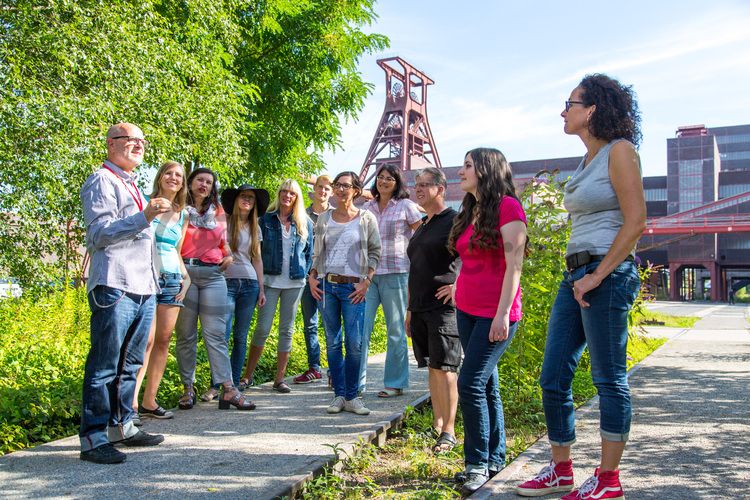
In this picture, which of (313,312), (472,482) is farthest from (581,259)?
(313,312)

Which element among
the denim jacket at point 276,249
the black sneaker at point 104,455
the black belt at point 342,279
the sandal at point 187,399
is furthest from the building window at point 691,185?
the black sneaker at point 104,455

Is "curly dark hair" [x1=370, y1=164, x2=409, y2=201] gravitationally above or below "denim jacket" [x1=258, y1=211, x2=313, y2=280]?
above

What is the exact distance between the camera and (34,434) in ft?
14.1

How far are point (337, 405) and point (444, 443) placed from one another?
1089 millimetres

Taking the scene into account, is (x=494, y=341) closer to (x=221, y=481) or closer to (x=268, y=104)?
(x=221, y=481)

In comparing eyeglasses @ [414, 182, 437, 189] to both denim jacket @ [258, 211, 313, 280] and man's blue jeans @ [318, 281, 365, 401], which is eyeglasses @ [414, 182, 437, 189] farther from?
denim jacket @ [258, 211, 313, 280]

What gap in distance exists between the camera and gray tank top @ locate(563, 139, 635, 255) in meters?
2.86

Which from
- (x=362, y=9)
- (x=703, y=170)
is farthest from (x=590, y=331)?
(x=703, y=170)

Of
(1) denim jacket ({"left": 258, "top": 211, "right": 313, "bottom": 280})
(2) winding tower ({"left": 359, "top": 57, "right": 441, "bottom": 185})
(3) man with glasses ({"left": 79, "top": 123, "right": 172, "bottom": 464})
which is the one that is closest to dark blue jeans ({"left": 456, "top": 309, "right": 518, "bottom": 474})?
(3) man with glasses ({"left": 79, "top": 123, "right": 172, "bottom": 464})

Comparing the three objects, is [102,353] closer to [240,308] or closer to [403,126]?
[240,308]

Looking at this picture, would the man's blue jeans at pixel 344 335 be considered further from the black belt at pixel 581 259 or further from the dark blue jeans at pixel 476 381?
the black belt at pixel 581 259

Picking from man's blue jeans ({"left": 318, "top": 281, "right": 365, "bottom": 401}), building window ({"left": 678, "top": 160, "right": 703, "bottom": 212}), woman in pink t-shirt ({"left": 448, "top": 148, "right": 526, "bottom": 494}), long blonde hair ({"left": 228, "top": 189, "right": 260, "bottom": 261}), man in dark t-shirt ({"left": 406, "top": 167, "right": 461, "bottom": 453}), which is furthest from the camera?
building window ({"left": 678, "top": 160, "right": 703, "bottom": 212})

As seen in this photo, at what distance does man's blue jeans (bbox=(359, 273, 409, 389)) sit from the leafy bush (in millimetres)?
1644

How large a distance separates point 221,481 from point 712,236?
6508cm
